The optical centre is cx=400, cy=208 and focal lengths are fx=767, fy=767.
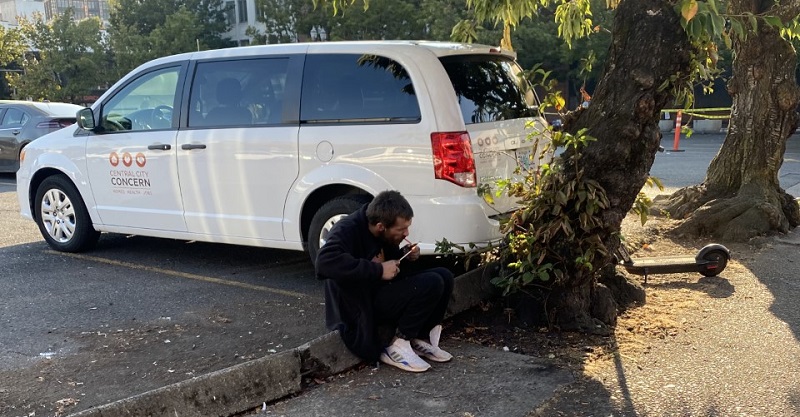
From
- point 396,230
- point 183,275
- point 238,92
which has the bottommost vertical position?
point 183,275

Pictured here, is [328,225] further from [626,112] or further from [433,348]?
[626,112]

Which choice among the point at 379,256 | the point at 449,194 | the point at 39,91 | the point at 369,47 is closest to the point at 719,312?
the point at 449,194

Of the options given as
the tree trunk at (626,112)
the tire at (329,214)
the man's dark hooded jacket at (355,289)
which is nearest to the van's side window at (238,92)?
the tire at (329,214)

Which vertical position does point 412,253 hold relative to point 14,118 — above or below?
below

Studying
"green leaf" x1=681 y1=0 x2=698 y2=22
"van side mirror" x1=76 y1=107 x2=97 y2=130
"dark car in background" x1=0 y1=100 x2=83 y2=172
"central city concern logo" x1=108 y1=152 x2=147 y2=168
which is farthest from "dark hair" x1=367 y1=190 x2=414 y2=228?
"dark car in background" x1=0 y1=100 x2=83 y2=172

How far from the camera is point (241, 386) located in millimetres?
3889

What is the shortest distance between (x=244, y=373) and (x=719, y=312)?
3.42 meters

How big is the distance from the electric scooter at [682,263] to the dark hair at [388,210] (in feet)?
7.41

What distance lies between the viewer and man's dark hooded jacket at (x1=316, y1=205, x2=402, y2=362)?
4.18 metres

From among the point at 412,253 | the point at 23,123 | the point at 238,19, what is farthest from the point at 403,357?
the point at 238,19

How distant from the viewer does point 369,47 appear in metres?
5.88

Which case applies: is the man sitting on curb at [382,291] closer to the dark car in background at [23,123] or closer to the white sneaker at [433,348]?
the white sneaker at [433,348]

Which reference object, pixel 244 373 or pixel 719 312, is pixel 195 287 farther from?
pixel 719 312

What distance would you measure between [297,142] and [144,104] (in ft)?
6.11
